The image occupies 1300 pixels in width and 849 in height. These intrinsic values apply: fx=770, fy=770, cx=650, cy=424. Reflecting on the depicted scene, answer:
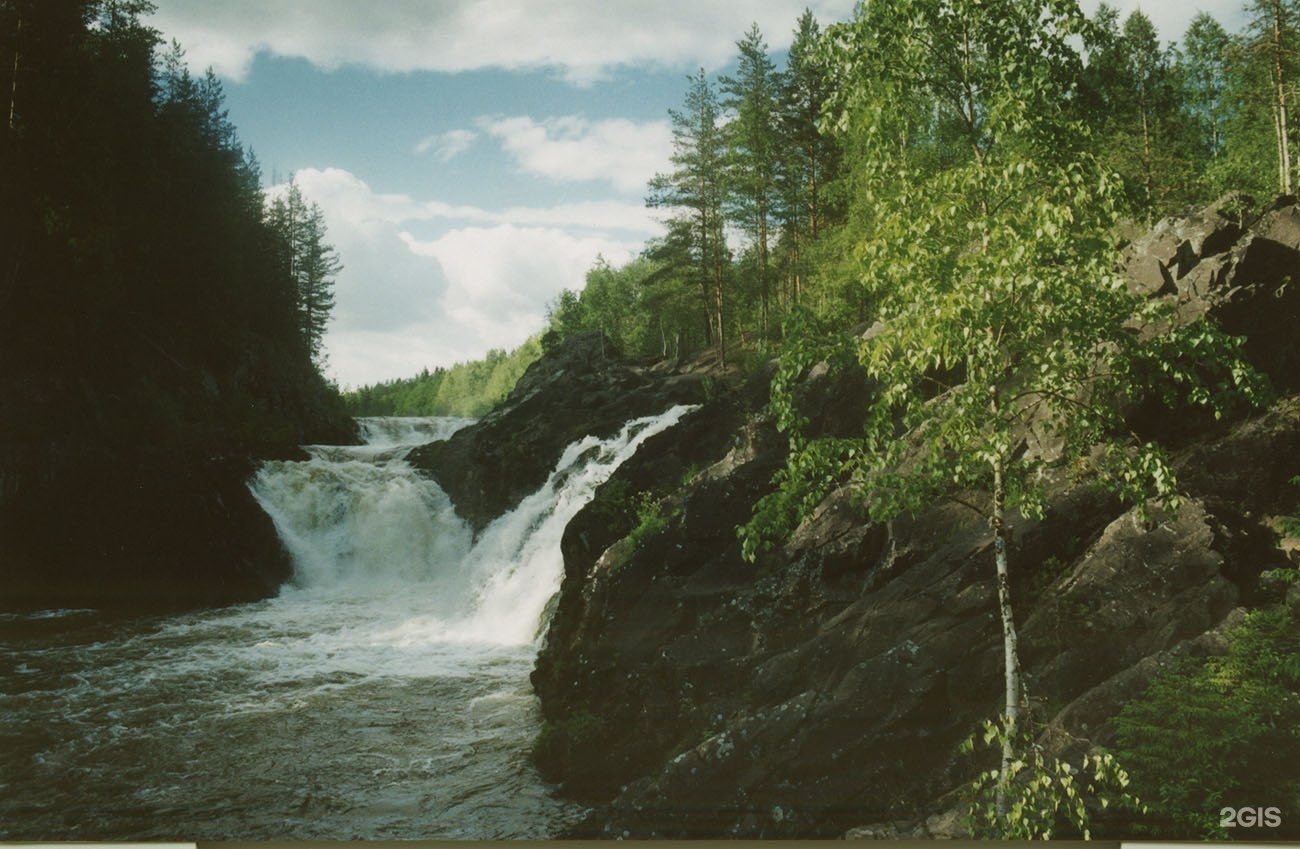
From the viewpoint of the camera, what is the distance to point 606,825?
468 cm

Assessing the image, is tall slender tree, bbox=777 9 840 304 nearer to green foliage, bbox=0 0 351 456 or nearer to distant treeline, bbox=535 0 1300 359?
distant treeline, bbox=535 0 1300 359

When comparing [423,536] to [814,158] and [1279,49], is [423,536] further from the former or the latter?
[1279,49]

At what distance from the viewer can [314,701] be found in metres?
7.16

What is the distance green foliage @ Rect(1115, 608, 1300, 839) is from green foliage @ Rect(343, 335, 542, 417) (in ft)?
15.9

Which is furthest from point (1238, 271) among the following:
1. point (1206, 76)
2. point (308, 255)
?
point (308, 255)

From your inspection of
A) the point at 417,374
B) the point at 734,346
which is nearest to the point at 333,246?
the point at 417,374

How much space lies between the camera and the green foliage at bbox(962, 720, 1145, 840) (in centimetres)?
361

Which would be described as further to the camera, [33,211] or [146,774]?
[33,211]

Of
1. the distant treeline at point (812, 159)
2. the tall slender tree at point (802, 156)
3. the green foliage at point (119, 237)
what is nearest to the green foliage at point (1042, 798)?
the distant treeline at point (812, 159)

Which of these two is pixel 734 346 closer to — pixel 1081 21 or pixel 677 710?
pixel 677 710

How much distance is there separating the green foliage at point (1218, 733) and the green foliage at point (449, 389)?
4.85 meters

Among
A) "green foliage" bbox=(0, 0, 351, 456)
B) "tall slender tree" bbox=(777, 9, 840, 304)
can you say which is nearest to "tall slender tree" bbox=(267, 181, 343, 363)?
"green foliage" bbox=(0, 0, 351, 456)

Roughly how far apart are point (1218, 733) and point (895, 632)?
188 centimetres

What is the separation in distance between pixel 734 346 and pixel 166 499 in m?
7.81
